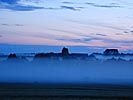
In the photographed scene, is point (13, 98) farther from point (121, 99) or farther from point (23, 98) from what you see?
point (121, 99)

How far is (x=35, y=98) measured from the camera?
2283 inches

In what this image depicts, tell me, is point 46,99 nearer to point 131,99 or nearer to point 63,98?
point 63,98

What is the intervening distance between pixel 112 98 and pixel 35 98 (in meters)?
8.68

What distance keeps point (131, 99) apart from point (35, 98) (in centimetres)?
1065

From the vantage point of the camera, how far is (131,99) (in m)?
58.2

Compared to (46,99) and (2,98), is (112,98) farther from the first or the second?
(2,98)

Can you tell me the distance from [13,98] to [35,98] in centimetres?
250

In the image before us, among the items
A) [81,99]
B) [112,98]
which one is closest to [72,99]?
[81,99]

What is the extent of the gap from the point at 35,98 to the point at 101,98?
24.5 ft

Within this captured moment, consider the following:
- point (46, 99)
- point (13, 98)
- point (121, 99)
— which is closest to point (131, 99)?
Result: point (121, 99)

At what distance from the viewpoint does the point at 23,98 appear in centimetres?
5759

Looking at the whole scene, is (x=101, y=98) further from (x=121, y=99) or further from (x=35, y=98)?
(x=35, y=98)

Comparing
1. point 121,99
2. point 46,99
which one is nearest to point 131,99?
point 121,99

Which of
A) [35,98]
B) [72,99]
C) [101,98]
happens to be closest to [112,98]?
[101,98]
